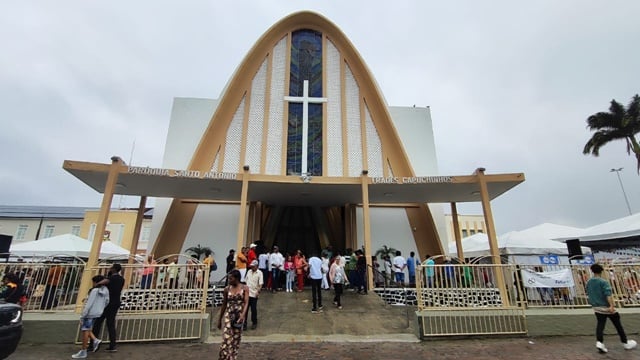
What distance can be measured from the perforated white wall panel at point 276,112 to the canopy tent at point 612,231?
1260 cm

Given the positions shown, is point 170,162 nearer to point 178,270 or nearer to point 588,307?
point 178,270

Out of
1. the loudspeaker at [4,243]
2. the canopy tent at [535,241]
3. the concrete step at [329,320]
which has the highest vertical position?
the canopy tent at [535,241]

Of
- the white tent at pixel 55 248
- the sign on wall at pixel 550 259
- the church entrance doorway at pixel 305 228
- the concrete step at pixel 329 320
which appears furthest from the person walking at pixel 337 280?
the white tent at pixel 55 248

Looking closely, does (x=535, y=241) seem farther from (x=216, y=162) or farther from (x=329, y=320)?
(x=216, y=162)

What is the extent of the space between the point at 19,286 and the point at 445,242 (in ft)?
49.0

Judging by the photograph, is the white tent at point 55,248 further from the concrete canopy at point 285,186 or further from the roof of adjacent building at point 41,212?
the roof of adjacent building at point 41,212

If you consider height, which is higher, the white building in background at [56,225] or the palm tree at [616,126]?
the palm tree at [616,126]

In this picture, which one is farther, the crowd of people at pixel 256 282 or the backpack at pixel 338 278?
the backpack at pixel 338 278

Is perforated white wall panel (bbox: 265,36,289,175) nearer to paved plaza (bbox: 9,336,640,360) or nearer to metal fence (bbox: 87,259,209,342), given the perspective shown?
metal fence (bbox: 87,259,209,342)

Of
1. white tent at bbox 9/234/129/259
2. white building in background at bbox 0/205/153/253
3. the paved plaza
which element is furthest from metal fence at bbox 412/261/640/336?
white building in background at bbox 0/205/153/253

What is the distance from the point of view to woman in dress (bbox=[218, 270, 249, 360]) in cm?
382

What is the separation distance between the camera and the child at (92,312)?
5.01m

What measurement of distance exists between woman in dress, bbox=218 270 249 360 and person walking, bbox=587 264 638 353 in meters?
5.80

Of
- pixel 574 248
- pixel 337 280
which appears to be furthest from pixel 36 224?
pixel 574 248
